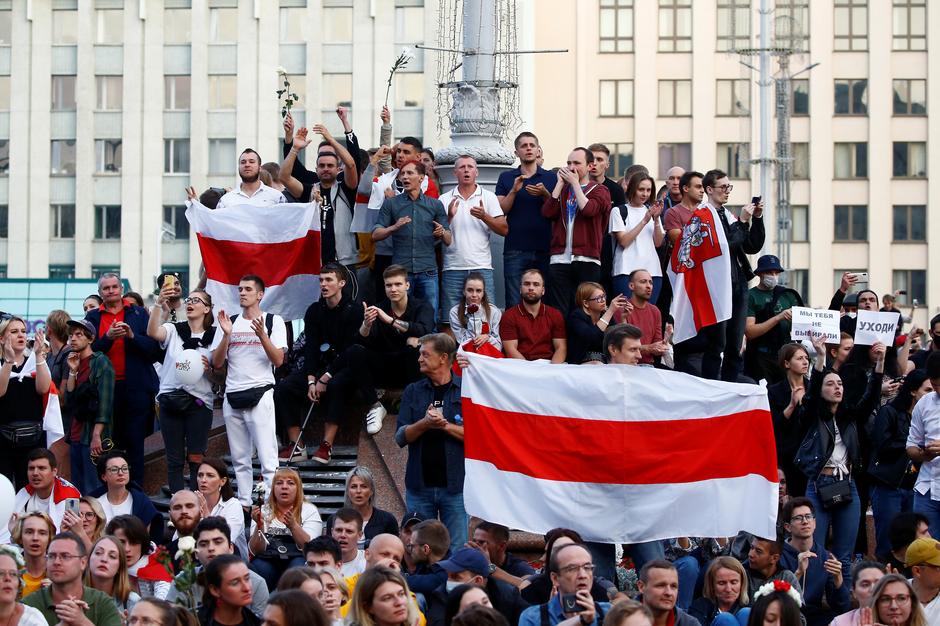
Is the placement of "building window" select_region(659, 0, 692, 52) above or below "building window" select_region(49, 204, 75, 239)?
above

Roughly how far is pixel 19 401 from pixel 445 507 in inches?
139

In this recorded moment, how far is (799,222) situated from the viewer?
239 feet

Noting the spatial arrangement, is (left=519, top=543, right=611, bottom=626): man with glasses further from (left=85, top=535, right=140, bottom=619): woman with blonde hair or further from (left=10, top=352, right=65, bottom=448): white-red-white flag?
(left=10, top=352, right=65, bottom=448): white-red-white flag

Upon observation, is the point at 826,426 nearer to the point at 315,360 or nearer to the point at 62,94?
the point at 315,360

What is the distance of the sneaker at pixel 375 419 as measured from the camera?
15.9m

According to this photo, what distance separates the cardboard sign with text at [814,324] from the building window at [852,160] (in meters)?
58.6

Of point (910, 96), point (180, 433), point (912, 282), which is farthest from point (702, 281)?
point (910, 96)

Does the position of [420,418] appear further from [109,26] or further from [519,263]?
[109,26]

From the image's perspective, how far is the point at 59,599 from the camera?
1098 centimetres

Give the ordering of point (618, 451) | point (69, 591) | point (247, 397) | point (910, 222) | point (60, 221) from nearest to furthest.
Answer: point (69, 591) < point (618, 451) < point (247, 397) < point (60, 221) < point (910, 222)

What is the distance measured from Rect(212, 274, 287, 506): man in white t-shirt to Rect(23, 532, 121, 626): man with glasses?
13.5 feet

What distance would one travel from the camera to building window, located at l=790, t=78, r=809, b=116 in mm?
72938

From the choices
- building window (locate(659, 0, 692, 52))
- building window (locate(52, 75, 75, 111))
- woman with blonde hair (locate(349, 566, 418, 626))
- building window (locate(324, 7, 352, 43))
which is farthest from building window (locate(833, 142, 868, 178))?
woman with blonde hair (locate(349, 566, 418, 626))

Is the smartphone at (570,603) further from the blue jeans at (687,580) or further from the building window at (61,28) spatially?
the building window at (61,28)
